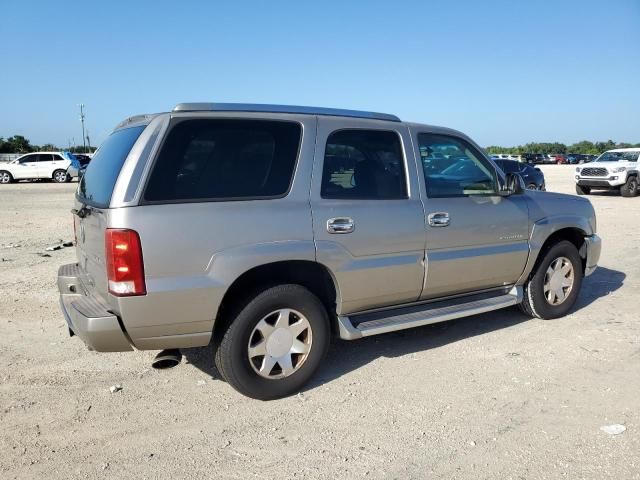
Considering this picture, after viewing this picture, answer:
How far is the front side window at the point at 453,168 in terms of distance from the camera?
178 inches

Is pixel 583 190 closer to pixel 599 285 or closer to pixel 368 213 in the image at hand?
pixel 599 285

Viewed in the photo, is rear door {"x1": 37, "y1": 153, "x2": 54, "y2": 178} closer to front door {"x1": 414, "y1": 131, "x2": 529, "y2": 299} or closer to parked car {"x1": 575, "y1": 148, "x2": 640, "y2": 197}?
parked car {"x1": 575, "y1": 148, "x2": 640, "y2": 197}

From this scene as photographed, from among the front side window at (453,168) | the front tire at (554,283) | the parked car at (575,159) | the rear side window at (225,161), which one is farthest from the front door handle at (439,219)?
the parked car at (575,159)

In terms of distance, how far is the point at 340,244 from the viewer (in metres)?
3.89

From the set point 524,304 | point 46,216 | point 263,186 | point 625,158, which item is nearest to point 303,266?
point 263,186

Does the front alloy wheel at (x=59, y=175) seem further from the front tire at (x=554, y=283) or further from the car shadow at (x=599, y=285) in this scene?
the front tire at (x=554, y=283)

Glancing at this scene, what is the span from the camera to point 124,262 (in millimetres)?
3252

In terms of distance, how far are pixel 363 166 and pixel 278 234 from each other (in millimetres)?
977

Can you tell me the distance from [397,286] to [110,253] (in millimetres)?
2078

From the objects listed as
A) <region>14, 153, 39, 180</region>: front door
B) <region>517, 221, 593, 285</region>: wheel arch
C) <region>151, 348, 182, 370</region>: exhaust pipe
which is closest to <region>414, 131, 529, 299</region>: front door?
<region>517, 221, 593, 285</region>: wheel arch

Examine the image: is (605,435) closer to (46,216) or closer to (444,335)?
(444,335)

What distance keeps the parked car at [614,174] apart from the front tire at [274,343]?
64.2ft

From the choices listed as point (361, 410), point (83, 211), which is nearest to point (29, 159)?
point (83, 211)

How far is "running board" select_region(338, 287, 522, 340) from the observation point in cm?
405
